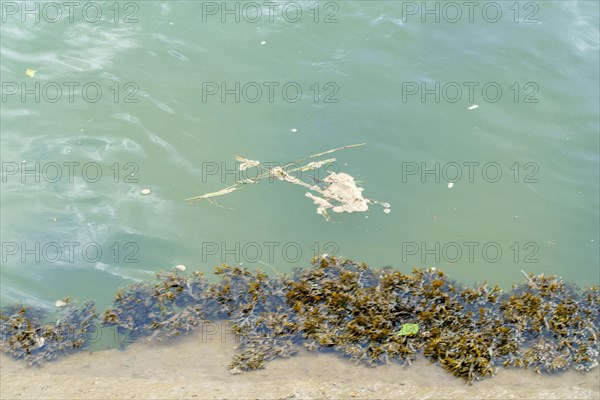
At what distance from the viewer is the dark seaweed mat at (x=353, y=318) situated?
4727 mm

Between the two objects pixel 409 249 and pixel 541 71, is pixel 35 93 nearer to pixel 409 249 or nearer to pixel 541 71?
pixel 409 249

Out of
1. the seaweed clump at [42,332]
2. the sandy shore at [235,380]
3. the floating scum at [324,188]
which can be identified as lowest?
the sandy shore at [235,380]

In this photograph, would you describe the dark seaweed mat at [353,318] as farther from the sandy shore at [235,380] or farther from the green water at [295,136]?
the green water at [295,136]

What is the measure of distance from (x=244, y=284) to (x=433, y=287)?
4.89ft

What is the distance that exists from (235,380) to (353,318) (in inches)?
38.8

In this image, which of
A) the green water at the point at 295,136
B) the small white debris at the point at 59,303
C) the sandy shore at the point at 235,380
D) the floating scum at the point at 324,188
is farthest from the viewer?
the floating scum at the point at 324,188

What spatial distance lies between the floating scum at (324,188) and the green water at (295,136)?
76 millimetres

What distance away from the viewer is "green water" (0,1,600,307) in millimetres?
5449

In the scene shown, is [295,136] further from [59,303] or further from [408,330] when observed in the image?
[59,303]

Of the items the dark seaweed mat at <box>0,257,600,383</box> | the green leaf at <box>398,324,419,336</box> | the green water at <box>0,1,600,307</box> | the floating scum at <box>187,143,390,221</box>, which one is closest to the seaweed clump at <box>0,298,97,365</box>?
the dark seaweed mat at <box>0,257,600,383</box>

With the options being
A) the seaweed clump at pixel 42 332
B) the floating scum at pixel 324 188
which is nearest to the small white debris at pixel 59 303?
the seaweed clump at pixel 42 332

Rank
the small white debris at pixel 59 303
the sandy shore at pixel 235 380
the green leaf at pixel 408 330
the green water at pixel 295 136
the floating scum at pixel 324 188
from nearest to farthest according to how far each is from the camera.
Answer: the sandy shore at pixel 235 380, the green leaf at pixel 408 330, the small white debris at pixel 59 303, the green water at pixel 295 136, the floating scum at pixel 324 188

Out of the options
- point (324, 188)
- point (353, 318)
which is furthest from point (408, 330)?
point (324, 188)

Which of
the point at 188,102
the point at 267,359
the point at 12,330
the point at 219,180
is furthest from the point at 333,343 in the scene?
the point at 188,102
